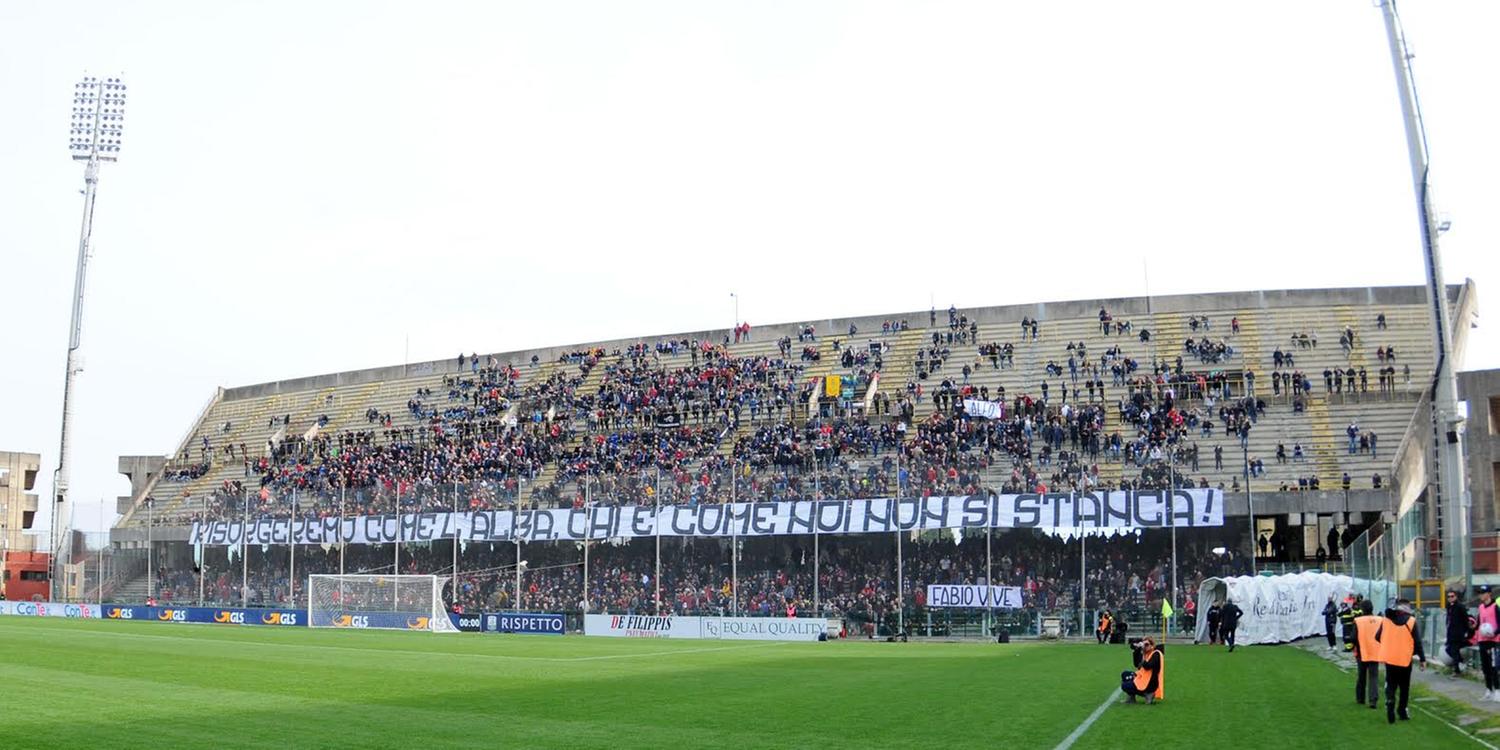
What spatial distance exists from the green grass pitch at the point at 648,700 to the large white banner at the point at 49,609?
1182 inches

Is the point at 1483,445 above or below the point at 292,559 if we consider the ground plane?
A: above

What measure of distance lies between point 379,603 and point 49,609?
20.0m

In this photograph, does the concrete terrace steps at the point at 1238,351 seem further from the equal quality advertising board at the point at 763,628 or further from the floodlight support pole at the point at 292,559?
the floodlight support pole at the point at 292,559

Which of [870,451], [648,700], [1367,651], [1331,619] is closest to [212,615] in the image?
[870,451]

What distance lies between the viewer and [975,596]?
4884 cm

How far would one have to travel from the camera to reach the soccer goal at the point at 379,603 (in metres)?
54.6

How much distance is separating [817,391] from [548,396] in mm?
14354

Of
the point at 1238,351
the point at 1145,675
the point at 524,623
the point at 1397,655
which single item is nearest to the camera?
the point at 1397,655

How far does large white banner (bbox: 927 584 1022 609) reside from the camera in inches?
1909

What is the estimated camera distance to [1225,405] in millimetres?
55844

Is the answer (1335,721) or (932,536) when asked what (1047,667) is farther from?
(932,536)

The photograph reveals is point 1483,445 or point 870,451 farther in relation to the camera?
point 870,451

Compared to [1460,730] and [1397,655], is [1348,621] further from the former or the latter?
[1460,730]

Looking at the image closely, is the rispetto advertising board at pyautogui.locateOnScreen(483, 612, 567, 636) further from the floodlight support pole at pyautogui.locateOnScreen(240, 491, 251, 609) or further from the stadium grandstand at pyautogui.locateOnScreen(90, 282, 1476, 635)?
the floodlight support pole at pyautogui.locateOnScreen(240, 491, 251, 609)
